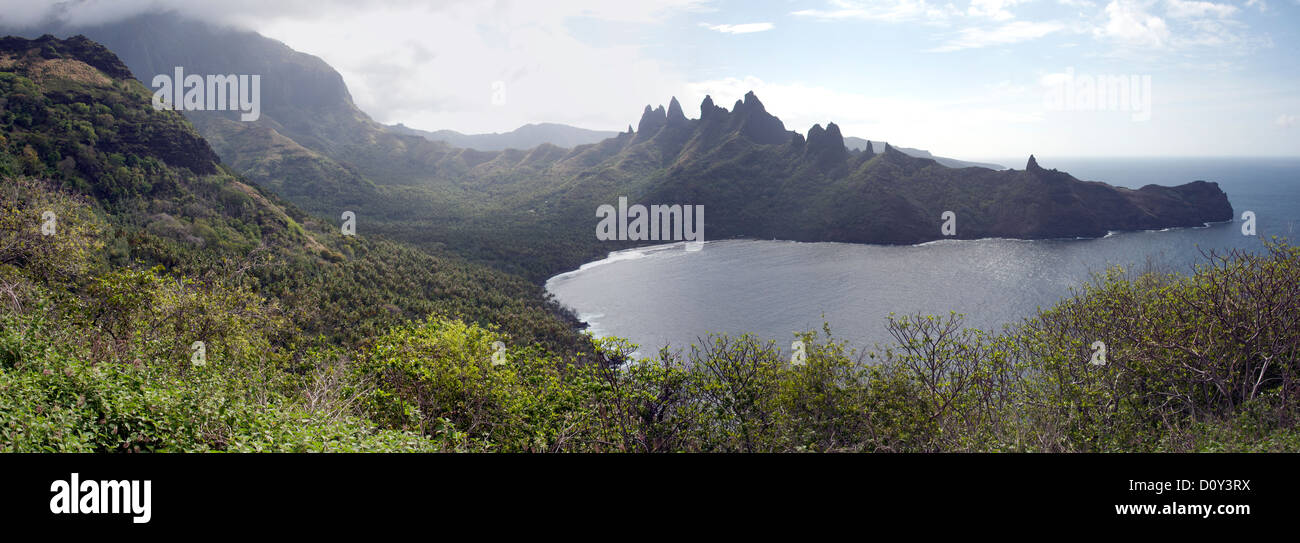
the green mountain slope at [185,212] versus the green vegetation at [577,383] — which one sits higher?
the green mountain slope at [185,212]

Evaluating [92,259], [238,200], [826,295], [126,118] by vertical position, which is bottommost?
[826,295]

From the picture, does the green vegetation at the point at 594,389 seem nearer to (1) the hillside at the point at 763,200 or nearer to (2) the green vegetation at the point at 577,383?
(2) the green vegetation at the point at 577,383

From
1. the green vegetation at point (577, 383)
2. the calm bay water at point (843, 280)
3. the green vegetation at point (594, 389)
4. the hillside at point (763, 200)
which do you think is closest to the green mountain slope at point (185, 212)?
the green vegetation at point (577, 383)

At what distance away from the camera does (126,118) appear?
201ft

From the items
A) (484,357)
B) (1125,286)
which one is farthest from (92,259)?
(1125,286)

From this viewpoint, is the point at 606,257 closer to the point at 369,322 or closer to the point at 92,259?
the point at 369,322

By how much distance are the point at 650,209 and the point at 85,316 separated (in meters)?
146

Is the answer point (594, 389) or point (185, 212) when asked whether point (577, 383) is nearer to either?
point (594, 389)

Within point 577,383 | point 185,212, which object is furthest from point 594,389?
point 185,212

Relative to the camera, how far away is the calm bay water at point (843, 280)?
249ft

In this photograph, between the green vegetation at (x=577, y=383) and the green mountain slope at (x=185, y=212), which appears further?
the green mountain slope at (x=185, y=212)

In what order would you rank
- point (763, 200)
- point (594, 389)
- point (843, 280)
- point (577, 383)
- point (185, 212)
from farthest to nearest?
point (763, 200)
point (843, 280)
point (185, 212)
point (577, 383)
point (594, 389)

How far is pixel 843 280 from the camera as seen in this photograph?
101 m
